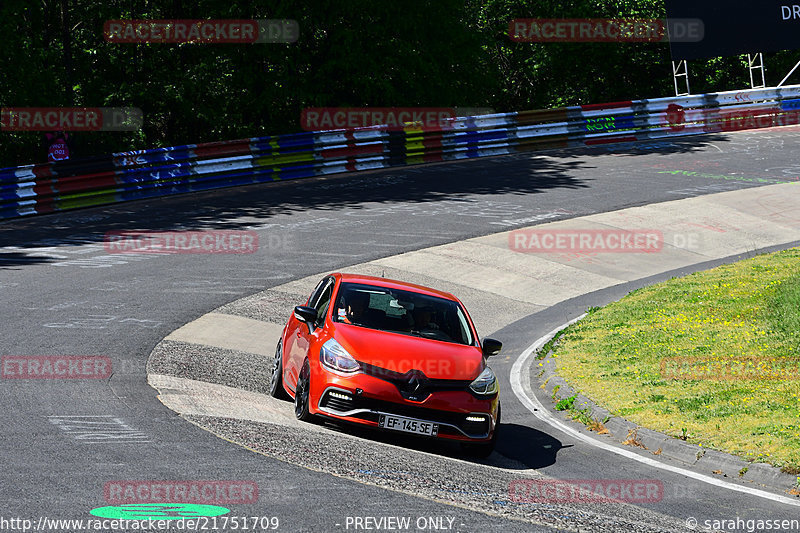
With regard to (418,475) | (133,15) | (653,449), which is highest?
(133,15)

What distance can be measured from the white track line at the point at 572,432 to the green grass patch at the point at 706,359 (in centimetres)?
49

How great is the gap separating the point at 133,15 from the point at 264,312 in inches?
792

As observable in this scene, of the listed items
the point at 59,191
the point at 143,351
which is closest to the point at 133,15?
the point at 59,191

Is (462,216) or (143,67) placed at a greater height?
(143,67)

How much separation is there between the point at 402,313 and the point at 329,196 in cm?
1459

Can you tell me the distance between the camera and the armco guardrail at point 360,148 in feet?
74.8

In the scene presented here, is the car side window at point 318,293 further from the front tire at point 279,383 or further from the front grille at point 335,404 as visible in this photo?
the front grille at point 335,404

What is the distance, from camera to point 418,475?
26.7 ft

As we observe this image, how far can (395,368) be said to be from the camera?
9.41 metres

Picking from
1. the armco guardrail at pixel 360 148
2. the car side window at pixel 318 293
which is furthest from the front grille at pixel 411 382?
the armco guardrail at pixel 360 148

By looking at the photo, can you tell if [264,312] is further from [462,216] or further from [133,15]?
[133,15]

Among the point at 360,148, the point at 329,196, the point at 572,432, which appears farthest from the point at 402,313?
the point at 360,148

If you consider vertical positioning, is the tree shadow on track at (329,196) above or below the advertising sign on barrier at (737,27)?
below

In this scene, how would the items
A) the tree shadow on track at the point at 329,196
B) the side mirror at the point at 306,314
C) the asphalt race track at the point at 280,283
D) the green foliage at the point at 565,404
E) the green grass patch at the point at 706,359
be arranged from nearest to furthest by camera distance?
1. the asphalt race track at the point at 280,283
2. the green grass patch at the point at 706,359
3. the side mirror at the point at 306,314
4. the green foliage at the point at 565,404
5. the tree shadow on track at the point at 329,196
